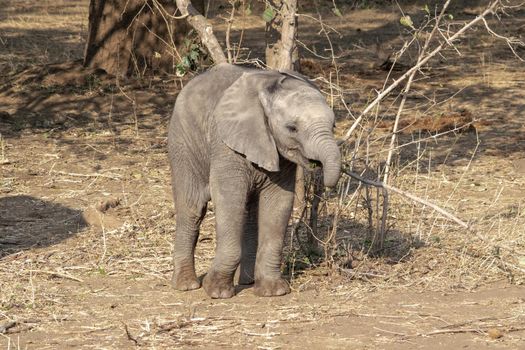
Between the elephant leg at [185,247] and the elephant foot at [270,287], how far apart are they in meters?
0.48

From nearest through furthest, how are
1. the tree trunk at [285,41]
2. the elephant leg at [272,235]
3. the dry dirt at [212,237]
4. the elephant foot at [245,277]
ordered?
the dry dirt at [212,237], the elephant leg at [272,235], the elephant foot at [245,277], the tree trunk at [285,41]

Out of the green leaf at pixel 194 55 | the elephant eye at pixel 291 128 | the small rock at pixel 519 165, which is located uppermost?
the elephant eye at pixel 291 128

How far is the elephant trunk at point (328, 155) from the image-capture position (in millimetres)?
6484

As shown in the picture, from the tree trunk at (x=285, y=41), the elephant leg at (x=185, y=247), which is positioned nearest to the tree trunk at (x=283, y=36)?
the tree trunk at (x=285, y=41)

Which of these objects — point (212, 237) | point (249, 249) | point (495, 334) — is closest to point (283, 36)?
point (212, 237)

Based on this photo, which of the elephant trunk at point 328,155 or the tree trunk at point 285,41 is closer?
the elephant trunk at point 328,155

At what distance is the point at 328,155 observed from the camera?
259 inches

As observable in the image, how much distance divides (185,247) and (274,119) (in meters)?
1.21

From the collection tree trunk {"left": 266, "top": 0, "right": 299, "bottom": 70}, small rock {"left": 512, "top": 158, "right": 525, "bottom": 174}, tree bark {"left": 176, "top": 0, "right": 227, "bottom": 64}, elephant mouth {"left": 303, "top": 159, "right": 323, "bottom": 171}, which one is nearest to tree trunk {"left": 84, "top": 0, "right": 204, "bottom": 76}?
small rock {"left": 512, "top": 158, "right": 525, "bottom": 174}

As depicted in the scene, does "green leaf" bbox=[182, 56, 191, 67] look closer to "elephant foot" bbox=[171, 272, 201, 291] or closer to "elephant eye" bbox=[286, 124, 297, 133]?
"elephant foot" bbox=[171, 272, 201, 291]

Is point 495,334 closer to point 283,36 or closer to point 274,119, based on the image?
point 274,119

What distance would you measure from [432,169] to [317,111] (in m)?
4.78

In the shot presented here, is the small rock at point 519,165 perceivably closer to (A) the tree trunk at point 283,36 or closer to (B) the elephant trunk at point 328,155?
(A) the tree trunk at point 283,36

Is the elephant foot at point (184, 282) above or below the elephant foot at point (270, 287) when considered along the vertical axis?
below
